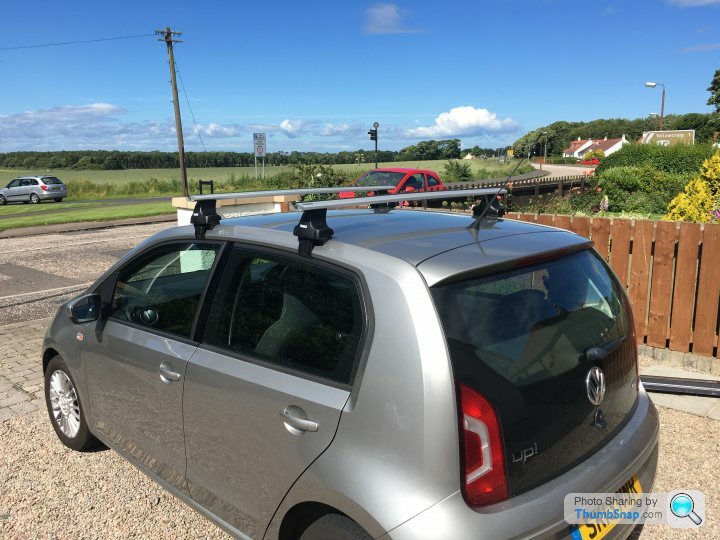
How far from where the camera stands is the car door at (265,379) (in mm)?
2006

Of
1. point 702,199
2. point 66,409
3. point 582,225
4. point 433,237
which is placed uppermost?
point 433,237

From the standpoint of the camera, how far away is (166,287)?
3131 mm

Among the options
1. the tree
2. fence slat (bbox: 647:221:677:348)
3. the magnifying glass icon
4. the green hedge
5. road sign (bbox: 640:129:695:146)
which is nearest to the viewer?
the magnifying glass icon

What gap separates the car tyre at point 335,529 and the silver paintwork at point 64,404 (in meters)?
2.33

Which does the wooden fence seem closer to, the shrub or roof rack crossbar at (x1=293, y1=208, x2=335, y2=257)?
the shrub

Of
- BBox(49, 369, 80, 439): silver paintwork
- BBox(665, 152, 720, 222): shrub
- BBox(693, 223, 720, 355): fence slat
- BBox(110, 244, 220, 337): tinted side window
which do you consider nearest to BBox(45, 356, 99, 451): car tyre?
BBox(49, 369, 80, 439): silver paintwork

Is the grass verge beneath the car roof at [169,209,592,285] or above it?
beneath

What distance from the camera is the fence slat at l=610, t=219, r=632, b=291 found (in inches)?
213

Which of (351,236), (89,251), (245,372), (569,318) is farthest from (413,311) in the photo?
(89,251)

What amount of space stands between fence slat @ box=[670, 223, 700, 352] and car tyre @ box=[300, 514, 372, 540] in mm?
4370

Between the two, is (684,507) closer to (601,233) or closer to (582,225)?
(601,233)

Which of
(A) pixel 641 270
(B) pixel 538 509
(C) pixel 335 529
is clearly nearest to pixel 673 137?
(A) pixel 641 270

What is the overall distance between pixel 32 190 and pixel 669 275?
119ft

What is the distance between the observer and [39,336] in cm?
652
